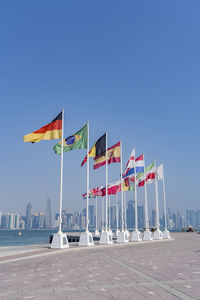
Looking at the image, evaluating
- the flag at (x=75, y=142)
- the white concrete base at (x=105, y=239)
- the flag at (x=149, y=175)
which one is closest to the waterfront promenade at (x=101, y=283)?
the flag at (x=75, y=142)

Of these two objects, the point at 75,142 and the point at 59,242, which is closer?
the point at 59,242

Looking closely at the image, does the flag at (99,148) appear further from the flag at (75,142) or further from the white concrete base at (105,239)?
the white concrete base at (105,239)

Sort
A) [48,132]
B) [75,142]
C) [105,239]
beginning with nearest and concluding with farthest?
1. [48,132]
2. [75,142]
3. [105,239]

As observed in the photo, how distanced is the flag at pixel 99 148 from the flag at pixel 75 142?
2901mm

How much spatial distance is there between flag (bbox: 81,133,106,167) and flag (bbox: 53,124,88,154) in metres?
2.90

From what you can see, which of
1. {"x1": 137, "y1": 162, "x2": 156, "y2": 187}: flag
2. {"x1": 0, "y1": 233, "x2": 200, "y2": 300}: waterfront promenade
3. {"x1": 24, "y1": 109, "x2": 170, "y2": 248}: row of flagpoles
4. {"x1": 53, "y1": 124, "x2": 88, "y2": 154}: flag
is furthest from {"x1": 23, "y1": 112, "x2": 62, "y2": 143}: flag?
{"x1": 137, "y1": 162, "x2": 156, "y2": 187}: flag

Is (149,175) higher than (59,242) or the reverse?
higher

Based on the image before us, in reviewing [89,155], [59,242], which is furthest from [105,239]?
[89,155]

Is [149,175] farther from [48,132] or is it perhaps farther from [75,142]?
[48,132]

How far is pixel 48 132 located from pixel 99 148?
7.17m

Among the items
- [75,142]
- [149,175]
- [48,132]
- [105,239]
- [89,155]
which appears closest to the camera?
[48,132]

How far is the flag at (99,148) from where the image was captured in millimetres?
27259

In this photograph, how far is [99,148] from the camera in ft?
91.0

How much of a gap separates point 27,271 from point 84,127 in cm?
Answer: 1549
